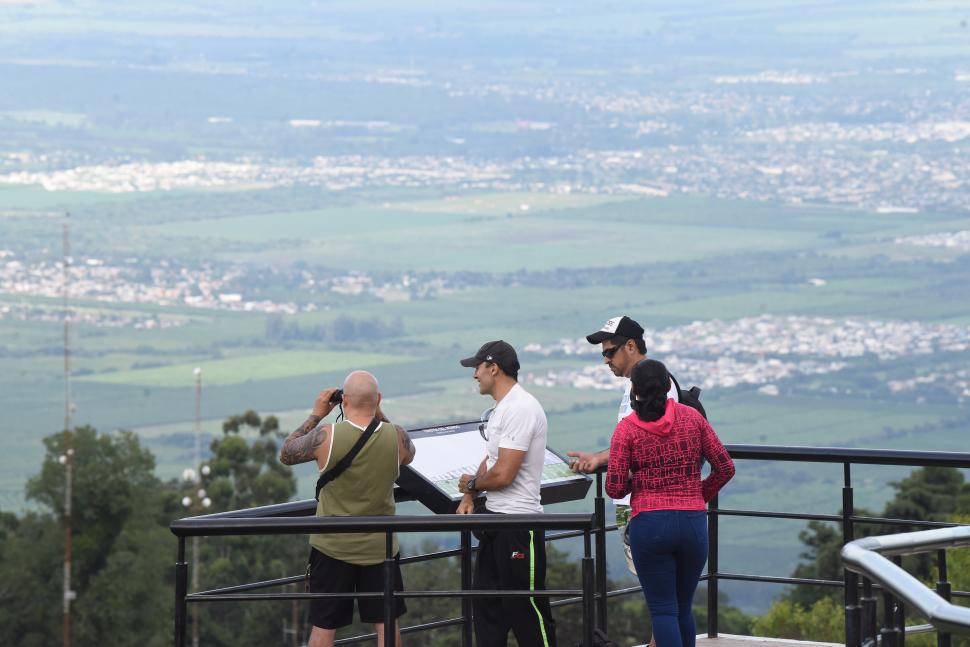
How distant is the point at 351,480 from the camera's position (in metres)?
6.34

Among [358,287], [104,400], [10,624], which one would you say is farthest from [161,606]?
[358,287]

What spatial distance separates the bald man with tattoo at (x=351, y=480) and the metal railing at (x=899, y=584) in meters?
2.21

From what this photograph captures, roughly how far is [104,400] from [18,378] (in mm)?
11213

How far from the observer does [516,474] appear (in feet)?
21.1

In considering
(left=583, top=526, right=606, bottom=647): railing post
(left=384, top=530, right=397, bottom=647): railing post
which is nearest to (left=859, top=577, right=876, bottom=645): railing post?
(left=583, top=526, right=606, bottom=647): railing post

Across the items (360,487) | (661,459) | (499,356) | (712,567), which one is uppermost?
(499,356)

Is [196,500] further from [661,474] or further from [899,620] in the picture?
[899,620]

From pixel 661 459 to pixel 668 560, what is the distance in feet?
1.40

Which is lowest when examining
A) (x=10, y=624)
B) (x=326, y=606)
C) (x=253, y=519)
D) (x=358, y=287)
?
(x=10, y=624)

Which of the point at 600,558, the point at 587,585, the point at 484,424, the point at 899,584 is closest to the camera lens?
the point at 899,584

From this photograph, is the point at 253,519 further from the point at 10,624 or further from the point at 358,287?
the point at 358,287

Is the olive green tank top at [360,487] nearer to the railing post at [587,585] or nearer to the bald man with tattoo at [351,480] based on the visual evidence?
the bald man with tattoo at [351,480]

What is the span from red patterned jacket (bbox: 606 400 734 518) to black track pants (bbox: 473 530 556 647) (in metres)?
0.43

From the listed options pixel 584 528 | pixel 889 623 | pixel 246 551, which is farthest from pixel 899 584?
pixel 246 551
